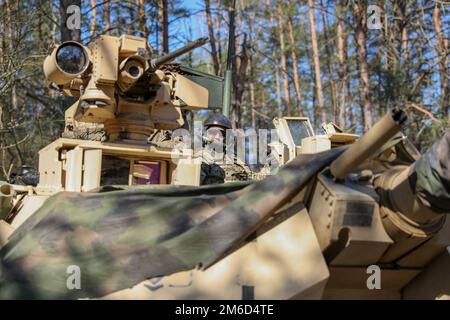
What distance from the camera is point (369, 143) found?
4223 mm

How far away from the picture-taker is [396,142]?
4801mm

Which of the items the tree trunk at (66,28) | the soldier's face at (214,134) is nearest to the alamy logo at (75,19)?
the tree trunk at (66,28)

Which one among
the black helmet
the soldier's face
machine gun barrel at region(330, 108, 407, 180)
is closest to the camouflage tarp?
machine gun barrel at region(330, 108, 407, 180)

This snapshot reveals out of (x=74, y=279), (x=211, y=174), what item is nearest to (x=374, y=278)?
(x=74, y=279)

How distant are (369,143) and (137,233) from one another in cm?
162

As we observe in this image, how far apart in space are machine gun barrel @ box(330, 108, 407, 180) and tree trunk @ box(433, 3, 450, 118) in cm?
1167

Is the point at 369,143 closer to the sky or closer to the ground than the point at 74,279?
closer to the sky

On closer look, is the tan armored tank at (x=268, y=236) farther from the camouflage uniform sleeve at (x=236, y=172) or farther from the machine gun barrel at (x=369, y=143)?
the camouflage uniform sleeve at (x=236, y=172)

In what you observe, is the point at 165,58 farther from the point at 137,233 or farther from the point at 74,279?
the point at 74,279

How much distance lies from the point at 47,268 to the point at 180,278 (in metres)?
0.95

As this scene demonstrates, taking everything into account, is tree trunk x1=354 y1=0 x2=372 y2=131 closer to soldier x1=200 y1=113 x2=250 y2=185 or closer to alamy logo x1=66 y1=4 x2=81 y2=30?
soldier x1=200 y1=113 x2=250 y2=185

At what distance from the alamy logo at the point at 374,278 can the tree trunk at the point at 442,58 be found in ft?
37.2
